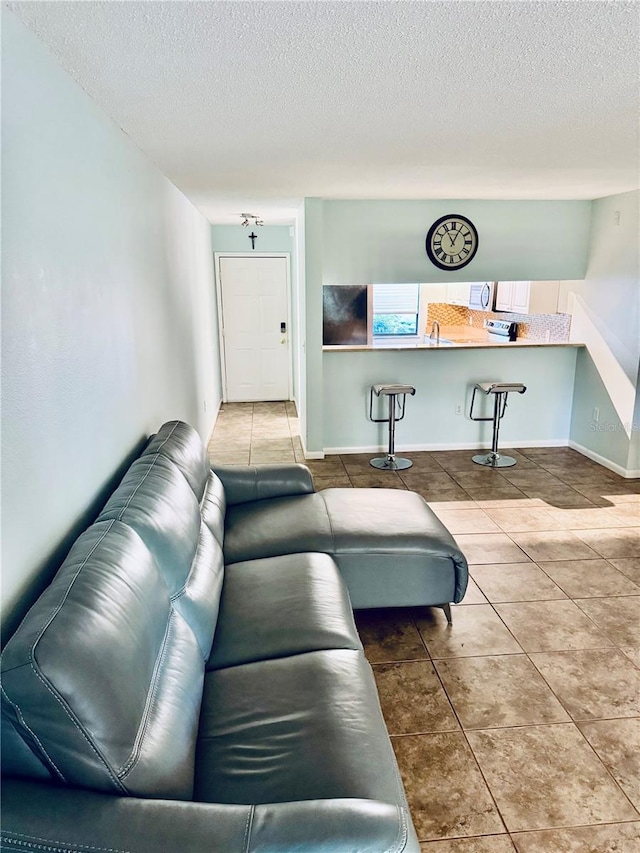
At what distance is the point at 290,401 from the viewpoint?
7914 millimetres

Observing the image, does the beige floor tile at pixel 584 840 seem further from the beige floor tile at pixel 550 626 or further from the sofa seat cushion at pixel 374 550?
the sofa seat cushion at pixel 374 550

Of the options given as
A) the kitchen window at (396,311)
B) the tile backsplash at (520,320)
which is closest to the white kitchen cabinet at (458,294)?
the tile backsplash at (520,320)

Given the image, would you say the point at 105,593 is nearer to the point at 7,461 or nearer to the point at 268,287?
the point at 7,461

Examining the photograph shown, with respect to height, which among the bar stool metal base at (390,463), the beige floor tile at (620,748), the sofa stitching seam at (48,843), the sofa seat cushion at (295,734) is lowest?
the beige floor tile at (620,748)

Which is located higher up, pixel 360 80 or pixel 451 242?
pixel 360 80

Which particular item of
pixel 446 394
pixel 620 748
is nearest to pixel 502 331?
pixel 446 394

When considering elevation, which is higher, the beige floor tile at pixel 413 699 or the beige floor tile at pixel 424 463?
the beige floor tile at pixel 424 463

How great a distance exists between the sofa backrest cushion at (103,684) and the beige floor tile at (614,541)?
2878mm

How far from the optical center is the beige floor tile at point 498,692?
7.14 ft

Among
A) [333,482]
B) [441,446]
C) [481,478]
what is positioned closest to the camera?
[333,482]

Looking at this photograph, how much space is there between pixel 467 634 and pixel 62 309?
2.25 metres

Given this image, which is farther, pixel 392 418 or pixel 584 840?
pixel 392 418

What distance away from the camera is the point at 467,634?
2.71m

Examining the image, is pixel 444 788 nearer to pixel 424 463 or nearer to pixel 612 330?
pixel 424 463
